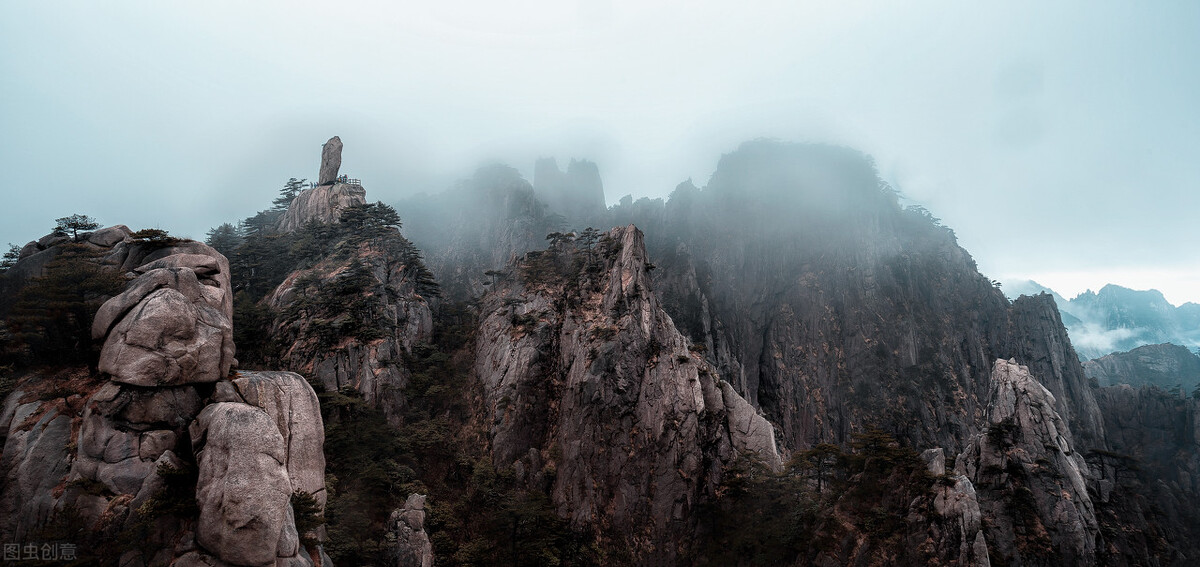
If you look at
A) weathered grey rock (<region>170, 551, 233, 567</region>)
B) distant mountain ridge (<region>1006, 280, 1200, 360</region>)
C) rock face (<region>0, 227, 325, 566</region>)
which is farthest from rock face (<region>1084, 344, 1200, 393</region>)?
weathered grey rock (<region>170, 551, 233, 567</region>)

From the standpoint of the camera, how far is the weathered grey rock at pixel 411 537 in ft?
94.0

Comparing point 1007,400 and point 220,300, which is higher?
point 220,300

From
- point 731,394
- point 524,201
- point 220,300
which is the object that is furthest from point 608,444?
point 524,201

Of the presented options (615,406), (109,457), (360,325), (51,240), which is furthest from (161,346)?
(615,406)

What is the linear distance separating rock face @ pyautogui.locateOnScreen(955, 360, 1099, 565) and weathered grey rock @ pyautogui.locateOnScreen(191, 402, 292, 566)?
4041 centimetres

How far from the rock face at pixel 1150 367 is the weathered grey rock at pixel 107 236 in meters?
157

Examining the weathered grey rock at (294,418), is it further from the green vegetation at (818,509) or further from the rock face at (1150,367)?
the rock face at (1150,367)

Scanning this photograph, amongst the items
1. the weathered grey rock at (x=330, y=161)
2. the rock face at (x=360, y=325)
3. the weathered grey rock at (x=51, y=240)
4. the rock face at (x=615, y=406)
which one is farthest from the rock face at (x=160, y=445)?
the weathered grey rock at (x=330, y=161)

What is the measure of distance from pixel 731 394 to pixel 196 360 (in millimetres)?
40443

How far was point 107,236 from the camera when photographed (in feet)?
67.0

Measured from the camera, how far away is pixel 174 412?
603 inches

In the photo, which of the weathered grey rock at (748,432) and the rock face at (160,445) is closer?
the rock face at (160,445)

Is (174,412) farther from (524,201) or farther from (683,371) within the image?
(524,201)

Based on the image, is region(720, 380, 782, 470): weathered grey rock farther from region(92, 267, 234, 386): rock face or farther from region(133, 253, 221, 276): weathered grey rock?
region(133, 253, 221, 276): weathered grey rock
